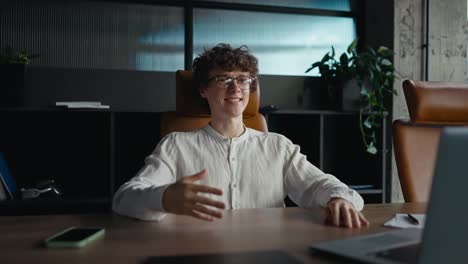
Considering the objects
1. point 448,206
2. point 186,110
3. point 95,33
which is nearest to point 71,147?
point 95,33

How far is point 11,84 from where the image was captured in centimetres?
248

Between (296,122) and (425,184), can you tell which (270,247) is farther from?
(296,122)

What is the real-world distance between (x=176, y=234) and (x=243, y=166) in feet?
2.46

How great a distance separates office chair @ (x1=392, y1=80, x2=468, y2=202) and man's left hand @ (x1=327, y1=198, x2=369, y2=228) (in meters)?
0.66

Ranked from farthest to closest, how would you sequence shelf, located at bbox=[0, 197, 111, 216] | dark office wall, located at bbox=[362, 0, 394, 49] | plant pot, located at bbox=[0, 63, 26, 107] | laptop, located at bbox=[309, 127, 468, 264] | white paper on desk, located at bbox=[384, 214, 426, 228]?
dark office wall, located at bbox=[362, 0, 394, 49] → plant pot, located at bbox=[0, 63, 26, 107] → shelf, located at bbox=[0, 197, 111, 216] → white paper on desk, located at bbox=[384, 214, 426, 228] → laptop, located at bbox=[309, 127, 468, 264]

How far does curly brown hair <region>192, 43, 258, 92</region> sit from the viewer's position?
1.78 m

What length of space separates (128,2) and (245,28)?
848 millimetres

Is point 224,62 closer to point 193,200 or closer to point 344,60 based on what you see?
point 193,200

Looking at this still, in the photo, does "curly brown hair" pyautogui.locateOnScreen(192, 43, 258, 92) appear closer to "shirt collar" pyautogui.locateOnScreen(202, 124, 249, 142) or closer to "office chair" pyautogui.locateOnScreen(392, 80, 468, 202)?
"shirt collar" pyautogui.locateOnScreen(202, 124, 249, 142)

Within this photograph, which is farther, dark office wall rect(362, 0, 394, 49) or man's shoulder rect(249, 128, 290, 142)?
dark office wall rect(362, 0, 394, 49)

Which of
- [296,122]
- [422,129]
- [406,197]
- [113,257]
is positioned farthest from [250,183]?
[296,122]

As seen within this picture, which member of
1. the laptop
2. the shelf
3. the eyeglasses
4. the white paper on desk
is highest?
the eyeglasses

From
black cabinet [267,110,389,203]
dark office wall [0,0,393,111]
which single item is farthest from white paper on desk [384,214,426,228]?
dark office wall [0,0,393,111]

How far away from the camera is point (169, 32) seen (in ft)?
10.3
